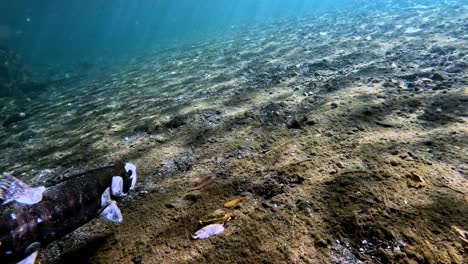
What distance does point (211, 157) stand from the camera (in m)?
3.95

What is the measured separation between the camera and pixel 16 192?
8.25 ft

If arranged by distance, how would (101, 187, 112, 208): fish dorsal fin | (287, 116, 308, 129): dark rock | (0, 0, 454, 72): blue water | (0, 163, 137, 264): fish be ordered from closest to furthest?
(0, 163, 137, 264): fish, (101, 187, 112, 208): fish dorsal fin, (287, 116, 308, 129): dark rock, (0, 0, 454, 72): blue water

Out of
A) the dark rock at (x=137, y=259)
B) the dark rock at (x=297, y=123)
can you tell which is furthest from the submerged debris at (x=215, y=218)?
the dark rock at (x=297, y=123)

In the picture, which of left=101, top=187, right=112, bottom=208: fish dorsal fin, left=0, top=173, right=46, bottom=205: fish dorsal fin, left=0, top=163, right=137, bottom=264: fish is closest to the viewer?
left=0, top=163, right=137, bottom=264: fish

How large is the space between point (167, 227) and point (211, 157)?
140 centimetres

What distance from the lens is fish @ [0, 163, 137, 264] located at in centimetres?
231

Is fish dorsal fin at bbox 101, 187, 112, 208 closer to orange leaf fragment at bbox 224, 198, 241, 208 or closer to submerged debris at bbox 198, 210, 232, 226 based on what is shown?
submerged debris at bbox 198, 210, 232, 226

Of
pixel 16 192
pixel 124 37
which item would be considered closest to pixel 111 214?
pixel 16 192

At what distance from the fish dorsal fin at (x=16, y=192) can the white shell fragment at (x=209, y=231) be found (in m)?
1.61

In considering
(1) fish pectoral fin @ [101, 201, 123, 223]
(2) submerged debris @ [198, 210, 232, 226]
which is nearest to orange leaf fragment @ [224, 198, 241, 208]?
(2) submerged debris @ [198, 210, 232, 226]

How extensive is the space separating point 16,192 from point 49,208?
0.35 meters

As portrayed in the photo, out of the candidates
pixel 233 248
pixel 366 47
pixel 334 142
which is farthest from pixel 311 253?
pixel 366 47

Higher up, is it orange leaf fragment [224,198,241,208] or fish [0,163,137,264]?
fish [0,163,137,264]

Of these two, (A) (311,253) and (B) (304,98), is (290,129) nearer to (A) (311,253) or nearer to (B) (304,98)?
(B) (304,98)
